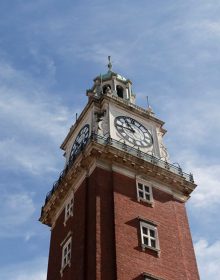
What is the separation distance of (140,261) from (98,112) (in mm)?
17551

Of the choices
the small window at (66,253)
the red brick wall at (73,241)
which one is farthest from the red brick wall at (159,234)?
the small window at (66,253)

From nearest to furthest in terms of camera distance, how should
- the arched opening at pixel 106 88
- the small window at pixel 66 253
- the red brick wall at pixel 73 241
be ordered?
the red brick wall at pixel 73 241 → the small window at pixel 66 253 → the arched opening at pixel 106 88

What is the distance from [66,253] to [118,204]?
5.45 m

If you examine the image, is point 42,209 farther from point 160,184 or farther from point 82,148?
point 160,184

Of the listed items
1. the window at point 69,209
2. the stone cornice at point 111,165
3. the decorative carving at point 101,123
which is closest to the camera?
the stone cornice at point 111,165

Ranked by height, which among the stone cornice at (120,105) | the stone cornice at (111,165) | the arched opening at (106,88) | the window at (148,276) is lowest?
the window at (148,276)

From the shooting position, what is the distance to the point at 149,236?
129 feet

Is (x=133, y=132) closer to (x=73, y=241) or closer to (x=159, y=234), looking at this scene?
(x=159, y=234)

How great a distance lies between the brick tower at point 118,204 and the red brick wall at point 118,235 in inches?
2.6

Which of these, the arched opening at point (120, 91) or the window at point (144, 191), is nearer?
the window at point (144, 191)

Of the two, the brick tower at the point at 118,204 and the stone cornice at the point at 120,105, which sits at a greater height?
the stone cornice at the point at 120,105

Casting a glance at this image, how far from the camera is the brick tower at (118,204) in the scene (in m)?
37.0

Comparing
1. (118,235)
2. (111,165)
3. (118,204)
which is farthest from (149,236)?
(111,165)

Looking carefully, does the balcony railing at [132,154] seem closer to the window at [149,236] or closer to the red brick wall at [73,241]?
the red brick wall at [73,241]
